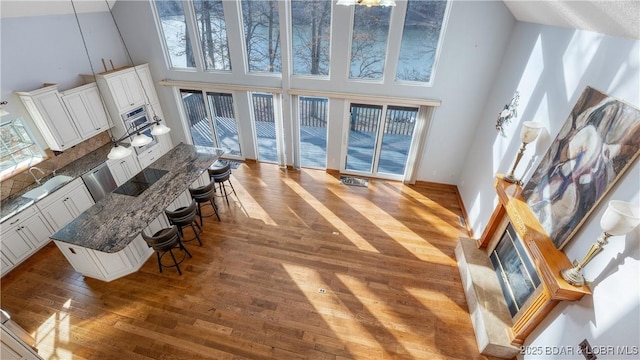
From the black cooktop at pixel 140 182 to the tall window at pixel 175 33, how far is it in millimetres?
2875

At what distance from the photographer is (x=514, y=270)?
11.3 ft

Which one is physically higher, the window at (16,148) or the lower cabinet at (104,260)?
the window at (16,148)

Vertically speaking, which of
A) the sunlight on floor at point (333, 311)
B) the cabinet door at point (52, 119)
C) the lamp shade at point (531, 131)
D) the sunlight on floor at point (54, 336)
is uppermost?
the lamp shade at point (531, 131)

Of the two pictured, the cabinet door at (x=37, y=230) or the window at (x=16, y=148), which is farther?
→ the window at (x=16, y=148)

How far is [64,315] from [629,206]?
20.1 ft

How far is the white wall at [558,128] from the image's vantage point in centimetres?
210

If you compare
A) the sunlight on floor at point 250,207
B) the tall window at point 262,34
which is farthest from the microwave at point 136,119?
the tall window at point 262,34

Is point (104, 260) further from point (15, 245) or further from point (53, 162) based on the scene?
point (53, 162)

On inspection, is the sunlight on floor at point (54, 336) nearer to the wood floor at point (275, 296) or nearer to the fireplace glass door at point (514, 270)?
the wood floor at point (275, 296)

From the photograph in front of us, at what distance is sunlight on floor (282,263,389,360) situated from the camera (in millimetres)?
3412

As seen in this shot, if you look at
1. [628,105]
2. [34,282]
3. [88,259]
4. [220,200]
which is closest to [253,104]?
[220,200]

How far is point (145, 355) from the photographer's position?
10.6 ft

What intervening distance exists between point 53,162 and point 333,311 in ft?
18.8

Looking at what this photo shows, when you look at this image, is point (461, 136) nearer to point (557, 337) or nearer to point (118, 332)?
point (557, 337)
